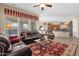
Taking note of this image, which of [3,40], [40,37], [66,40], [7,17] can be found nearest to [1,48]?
[3,40]

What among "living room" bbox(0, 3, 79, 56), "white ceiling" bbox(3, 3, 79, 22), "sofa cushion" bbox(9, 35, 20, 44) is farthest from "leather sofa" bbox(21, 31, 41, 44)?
"white ceiling" bbox(3, 3, 79, 22)

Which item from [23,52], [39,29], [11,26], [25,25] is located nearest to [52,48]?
[39,29]

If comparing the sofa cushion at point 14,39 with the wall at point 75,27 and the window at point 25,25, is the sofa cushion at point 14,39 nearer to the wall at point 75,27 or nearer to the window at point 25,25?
the window at point 25,25

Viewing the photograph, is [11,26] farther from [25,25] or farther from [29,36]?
[29,36]

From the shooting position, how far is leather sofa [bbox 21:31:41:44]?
3.06 meters

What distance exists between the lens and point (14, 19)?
3039 mm

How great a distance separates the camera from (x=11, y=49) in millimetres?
2879

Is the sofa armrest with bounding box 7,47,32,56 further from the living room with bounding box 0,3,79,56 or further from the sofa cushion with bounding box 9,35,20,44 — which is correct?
the sofa cushion with bounding box 9,35,20,44


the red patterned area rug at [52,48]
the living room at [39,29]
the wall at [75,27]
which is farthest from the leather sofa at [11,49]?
the wall at [75,27]

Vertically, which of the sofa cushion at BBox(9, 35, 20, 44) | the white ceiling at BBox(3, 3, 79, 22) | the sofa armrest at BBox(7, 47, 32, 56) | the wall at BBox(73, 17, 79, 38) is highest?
the white ceiling at BBox(3, 3, 79, 22)

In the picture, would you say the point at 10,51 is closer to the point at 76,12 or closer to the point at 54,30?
the point at 54,30

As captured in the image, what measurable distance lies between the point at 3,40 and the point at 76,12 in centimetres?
180

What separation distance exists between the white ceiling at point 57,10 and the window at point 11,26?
37cm

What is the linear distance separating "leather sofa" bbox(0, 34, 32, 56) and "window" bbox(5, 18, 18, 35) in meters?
0.18
